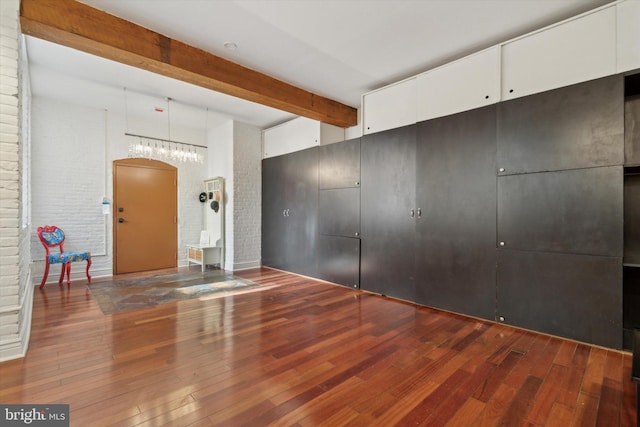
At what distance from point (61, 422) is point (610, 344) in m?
4.07

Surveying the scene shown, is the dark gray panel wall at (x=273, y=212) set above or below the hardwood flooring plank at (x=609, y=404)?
above

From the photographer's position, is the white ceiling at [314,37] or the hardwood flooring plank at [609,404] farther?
the white ceiling at [314,37]

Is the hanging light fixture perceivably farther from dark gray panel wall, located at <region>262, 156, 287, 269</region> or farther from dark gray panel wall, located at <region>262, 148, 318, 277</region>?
dark gray panel wall, located at <region>262, 148, 318, 277</region>

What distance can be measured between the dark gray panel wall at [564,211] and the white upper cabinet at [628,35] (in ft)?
2.84

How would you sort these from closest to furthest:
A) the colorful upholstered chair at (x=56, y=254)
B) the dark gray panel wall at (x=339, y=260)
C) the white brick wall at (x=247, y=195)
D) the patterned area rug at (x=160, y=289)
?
1. the patterned area rug at (x=160, y=289)
2. the colorful upholstered chair at (x=56, y=254)
3. the dark gray panel wall at (x=339, y=260)
4. the white brick wall at (x=247, y=195)

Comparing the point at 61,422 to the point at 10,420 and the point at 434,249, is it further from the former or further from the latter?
the point at 434,249

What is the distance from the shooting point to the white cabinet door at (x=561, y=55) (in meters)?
2.50

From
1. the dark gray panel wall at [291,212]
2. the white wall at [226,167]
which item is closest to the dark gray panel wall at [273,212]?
the dark gray panel wall at [291,212]

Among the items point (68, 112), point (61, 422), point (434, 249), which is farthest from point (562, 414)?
point (68, 112)

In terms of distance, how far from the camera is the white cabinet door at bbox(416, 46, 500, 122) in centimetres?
313

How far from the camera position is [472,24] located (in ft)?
9.47

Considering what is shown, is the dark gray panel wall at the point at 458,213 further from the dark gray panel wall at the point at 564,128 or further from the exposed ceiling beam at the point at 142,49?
the exposed ceiling beam at the point at 142,49

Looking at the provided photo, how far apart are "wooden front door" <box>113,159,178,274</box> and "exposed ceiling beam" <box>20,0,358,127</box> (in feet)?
10.7

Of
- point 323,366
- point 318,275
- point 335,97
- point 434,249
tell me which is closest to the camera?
point 323,366
